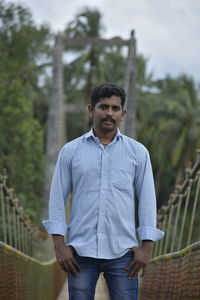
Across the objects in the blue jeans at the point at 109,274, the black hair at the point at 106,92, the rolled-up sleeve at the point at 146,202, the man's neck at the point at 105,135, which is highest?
the black hair at the point at 106,92

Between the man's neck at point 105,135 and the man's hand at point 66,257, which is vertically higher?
the man's neck at point 105,135

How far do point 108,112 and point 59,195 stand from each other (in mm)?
379

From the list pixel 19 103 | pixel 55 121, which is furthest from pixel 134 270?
pixel 19 103

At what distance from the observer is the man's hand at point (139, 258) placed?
3275 millimetres

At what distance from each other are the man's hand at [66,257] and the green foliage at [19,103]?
74.7ft

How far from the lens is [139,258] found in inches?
129

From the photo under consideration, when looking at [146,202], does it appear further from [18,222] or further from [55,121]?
[55,121]

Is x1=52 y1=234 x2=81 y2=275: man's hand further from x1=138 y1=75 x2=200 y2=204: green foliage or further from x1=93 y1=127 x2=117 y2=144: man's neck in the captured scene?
x1=138 y1=75 x2=200 y2=204: green foliage

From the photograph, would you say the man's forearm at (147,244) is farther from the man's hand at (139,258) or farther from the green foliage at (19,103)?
the green foliage at (19,103)

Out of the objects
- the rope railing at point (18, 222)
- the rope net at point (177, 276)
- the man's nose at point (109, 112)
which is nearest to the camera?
the man's nose at point (109, 112)

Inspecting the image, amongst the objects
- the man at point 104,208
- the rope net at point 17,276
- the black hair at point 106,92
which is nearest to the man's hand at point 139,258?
the man at point 104,208

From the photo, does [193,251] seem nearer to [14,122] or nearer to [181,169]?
[14,122]

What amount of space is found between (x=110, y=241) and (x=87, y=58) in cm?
2959

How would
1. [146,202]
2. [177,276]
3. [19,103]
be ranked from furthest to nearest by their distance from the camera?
[19,103]
[177,276]
[146,202]
